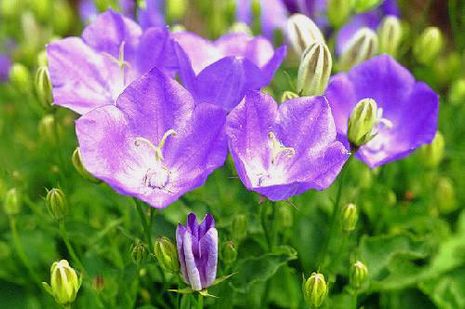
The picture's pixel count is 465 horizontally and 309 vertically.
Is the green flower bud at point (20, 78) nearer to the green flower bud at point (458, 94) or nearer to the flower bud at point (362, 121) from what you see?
the flower bud at point (362, 121)

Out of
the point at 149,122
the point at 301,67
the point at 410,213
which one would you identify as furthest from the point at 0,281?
the point at 410,213

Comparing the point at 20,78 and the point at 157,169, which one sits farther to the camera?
the point at 20,78

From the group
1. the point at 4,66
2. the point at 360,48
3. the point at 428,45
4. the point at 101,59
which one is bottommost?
the point at 4,66

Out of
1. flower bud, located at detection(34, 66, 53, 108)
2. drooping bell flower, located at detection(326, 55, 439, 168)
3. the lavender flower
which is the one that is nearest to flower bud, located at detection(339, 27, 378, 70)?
drooping bell flower, located at detection(326, 55, 439, 168)

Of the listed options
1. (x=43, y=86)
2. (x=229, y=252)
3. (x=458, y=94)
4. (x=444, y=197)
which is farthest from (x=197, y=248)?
(x=458, y=94)

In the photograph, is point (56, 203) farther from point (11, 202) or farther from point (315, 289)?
point (315, 289)

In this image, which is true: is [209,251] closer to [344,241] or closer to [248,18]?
[344,241]
